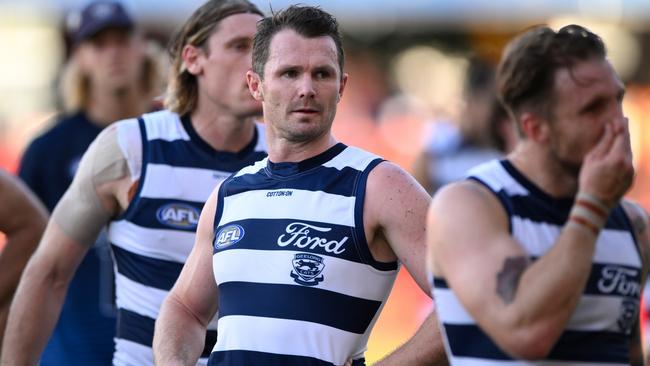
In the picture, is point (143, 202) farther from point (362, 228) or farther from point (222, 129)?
point (362, 228)

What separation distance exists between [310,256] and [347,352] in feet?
1.13

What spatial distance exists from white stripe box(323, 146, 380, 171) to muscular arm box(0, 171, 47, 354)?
2.23 metres

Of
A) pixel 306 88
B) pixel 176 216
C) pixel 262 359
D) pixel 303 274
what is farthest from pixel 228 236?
pixel 176 216

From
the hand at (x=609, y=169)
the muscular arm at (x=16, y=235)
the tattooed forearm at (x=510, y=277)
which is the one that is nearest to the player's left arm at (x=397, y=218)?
the tattooed forearm at (x=510, y=277)

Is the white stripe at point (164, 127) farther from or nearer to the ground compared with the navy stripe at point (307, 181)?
nearer to the ground

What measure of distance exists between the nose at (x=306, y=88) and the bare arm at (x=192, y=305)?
1.78 ft

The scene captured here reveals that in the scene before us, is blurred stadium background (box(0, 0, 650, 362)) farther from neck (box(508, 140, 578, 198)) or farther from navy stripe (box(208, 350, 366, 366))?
neck (box(508, 140, 578, 198))

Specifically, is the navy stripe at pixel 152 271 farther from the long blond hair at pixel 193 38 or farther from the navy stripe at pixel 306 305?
the navy stripe at pixel 306 305

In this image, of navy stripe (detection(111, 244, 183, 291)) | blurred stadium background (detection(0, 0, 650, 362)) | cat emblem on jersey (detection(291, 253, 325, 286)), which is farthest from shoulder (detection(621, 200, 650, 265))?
blurred stadium background (detection(0, 0, 650, 362))

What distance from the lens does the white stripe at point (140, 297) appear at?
582 centimetres

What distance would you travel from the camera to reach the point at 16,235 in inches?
258

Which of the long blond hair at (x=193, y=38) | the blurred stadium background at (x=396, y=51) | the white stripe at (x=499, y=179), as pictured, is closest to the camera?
the white stripe at (x=499, y=179)

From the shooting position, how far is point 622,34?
24.0 m

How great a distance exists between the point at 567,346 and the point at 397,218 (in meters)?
0.89
